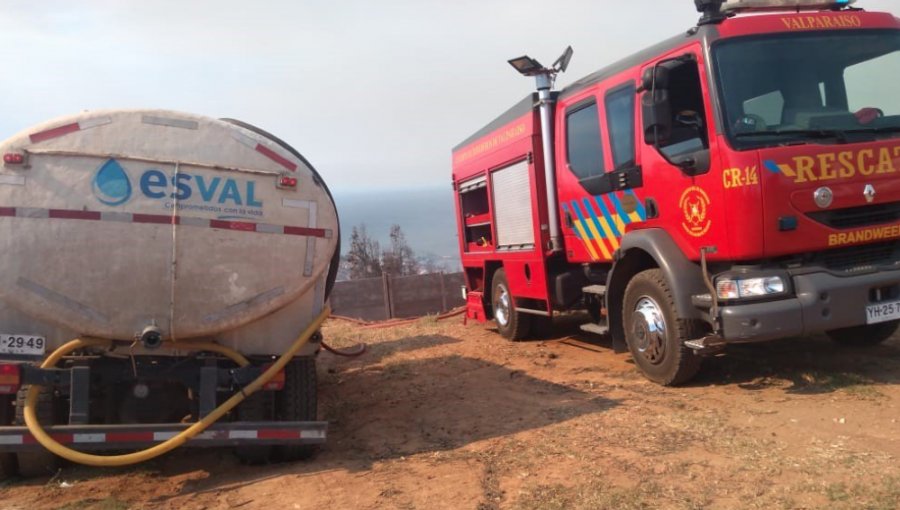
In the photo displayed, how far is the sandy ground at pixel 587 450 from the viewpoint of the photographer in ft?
11.7

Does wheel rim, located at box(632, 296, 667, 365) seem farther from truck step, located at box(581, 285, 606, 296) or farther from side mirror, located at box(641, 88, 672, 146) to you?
side mirror, located at box(641, 88, 672, 146)

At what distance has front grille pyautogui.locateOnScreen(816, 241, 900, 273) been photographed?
512cm

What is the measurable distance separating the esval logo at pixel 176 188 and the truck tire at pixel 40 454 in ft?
4.50

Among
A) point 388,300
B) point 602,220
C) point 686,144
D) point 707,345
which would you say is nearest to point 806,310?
point 707,345

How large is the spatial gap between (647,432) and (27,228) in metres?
4.14

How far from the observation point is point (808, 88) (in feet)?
17.2

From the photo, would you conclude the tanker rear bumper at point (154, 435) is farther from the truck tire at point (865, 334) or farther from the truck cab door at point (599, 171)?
the truck tire at point (865, 334)

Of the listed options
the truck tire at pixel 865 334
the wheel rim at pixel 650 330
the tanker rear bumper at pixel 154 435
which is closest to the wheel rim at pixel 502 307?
the wheel rim at pixel 650 330

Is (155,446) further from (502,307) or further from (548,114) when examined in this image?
(502,307)

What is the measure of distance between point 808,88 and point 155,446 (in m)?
5.40

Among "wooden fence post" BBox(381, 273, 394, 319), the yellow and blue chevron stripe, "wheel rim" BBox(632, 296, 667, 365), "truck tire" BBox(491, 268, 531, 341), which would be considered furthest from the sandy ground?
"wooden fence post" BBox(381, 273, 394, 319)

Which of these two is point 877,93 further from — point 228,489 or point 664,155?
point 228,489

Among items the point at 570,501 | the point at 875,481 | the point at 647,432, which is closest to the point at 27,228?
the point at 570,501

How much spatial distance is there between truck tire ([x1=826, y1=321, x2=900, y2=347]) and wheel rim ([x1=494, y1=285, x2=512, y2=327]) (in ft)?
13.4
